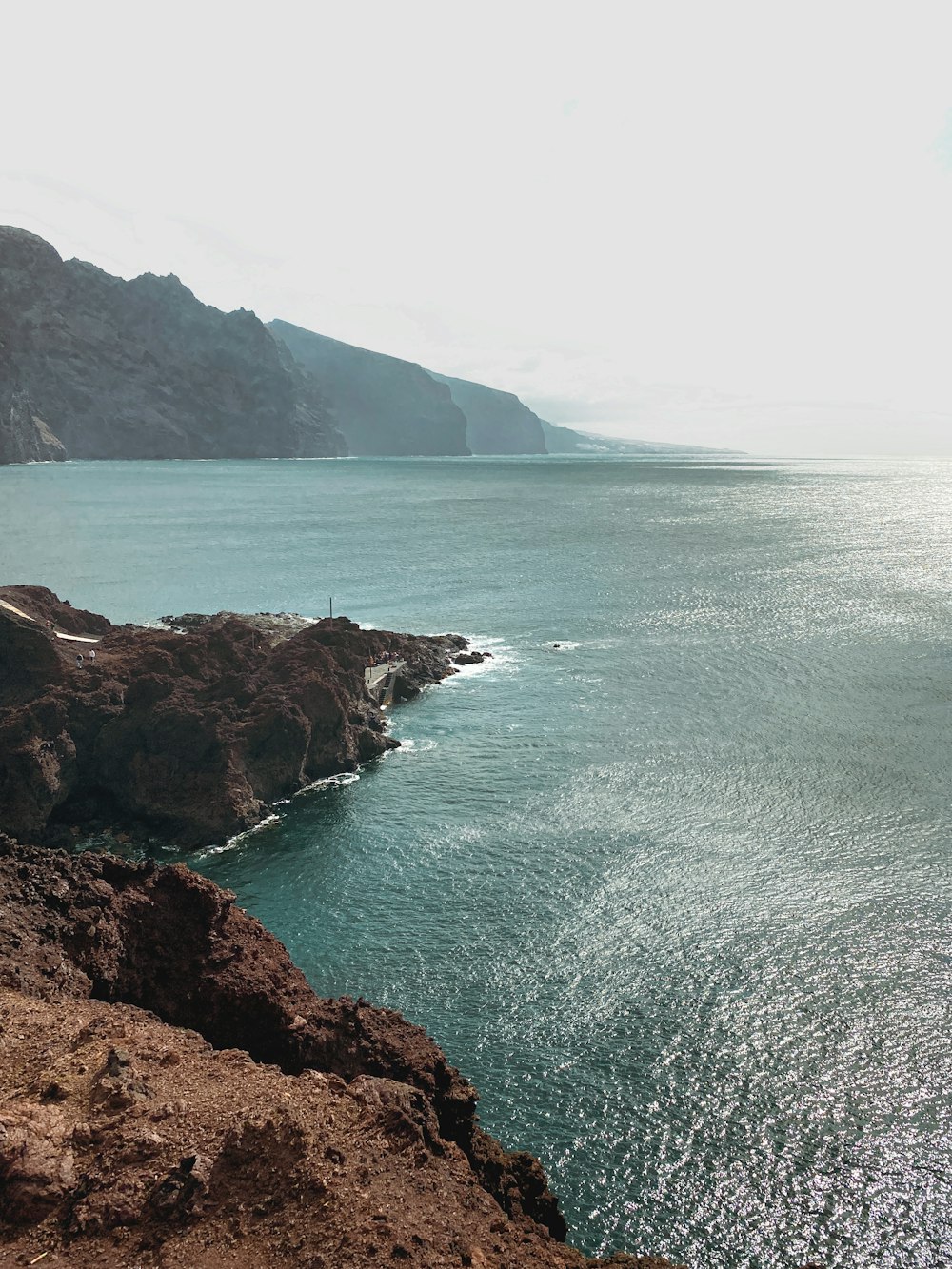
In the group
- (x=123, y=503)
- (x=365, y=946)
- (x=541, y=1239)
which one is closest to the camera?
(x=541, y=1239)

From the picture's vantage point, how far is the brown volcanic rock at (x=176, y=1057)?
11.7 meters

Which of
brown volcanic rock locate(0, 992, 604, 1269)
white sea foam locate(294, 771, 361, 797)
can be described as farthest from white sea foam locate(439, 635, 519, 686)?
brown volcanic rock locate(0, 992, 604, 1269)

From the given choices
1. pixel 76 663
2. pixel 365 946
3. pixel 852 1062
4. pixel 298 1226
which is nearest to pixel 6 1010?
pixel 298 1226

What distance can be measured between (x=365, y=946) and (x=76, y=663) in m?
26.3

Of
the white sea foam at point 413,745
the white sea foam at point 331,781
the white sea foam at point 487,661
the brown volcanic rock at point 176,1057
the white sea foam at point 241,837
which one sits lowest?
the white sea foam at point 241,837

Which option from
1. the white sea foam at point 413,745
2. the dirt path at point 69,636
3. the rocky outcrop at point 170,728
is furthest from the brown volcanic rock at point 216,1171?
the dirt path at point 69,636

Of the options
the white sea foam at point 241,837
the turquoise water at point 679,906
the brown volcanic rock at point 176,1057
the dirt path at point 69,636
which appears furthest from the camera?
the dirt path at point 69,636

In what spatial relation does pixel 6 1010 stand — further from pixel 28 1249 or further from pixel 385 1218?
pixel 385 1218

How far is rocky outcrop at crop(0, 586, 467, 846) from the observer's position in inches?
1550

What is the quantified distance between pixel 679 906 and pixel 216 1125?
23080 mm

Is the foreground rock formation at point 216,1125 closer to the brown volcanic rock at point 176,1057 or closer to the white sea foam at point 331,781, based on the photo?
the brown volcanic rock at point 176,1057

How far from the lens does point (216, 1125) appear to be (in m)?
12.2

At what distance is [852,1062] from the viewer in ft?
78.6

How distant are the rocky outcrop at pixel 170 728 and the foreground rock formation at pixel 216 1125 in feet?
71.2
